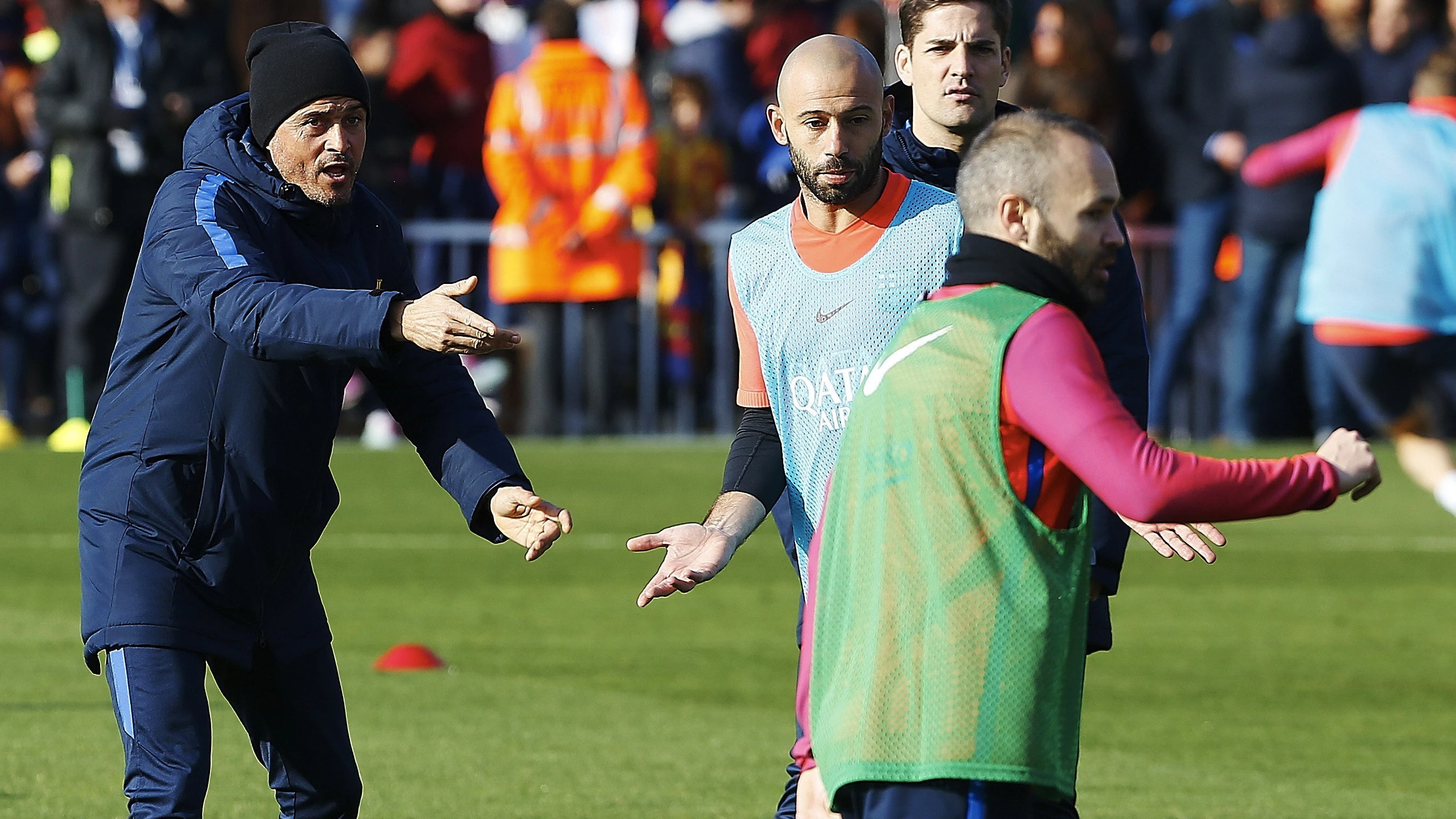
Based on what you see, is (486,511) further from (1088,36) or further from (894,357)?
(1088,36)

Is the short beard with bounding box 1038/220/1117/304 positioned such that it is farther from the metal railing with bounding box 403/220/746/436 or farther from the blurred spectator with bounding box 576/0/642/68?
the blurred spectator with bounding box 576/0/642/68

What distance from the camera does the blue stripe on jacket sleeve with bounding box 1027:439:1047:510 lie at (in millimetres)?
4266

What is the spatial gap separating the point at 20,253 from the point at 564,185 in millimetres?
4252

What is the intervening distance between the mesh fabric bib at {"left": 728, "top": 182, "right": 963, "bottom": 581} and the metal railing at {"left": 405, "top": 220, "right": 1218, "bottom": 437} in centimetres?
1163

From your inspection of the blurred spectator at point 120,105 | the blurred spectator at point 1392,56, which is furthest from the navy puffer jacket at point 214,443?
the blurred spectator at point 1392,56

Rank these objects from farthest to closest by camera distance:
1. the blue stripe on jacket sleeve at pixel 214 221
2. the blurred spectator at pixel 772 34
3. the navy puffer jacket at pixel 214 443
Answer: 1. the blurred spectator at pixel 772 34
2. the navy puffer jacket at pixel 214 443
3. the blue stripe on jacket sleeve at pixel 214 221

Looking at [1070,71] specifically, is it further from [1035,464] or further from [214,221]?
[1035,464]

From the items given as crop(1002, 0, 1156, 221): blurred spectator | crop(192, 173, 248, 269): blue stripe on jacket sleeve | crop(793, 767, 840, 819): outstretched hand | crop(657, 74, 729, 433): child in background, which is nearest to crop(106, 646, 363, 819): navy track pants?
crop(192, 173, 248, 269): blue stripe on jacket sleeve

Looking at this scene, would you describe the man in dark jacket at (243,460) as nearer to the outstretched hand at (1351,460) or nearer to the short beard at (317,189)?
the short beard at (317,189)

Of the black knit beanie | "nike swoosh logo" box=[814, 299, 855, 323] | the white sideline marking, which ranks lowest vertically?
the white sideline marking

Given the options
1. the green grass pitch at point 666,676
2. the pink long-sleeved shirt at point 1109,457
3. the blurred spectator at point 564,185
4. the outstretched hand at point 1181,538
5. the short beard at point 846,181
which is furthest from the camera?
the blurred spectator at point 564,185

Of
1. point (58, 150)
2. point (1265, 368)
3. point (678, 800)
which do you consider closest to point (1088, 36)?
point (1265, 368)

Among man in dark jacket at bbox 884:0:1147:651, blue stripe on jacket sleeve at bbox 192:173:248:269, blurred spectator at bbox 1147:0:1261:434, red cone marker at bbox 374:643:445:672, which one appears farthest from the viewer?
blurred spectator at bbox 1147:0:1261:434

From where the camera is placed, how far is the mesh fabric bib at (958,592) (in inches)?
168
